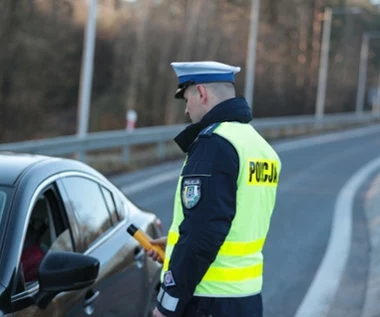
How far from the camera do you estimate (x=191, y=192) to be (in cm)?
292

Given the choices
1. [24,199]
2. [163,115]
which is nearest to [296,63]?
[163,115]

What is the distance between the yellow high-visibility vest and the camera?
9.97 feet

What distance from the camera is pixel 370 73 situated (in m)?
79.5

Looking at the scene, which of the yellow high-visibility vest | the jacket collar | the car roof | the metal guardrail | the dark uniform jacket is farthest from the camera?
the metal guardrail

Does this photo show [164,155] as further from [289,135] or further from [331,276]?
[289,135]

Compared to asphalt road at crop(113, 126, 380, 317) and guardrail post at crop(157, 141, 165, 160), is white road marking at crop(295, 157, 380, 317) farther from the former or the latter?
guardrail post at crop(157, 141, 165, 160)

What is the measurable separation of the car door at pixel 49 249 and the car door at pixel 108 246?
0.33ft

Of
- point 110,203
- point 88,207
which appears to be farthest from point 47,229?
point 110,203

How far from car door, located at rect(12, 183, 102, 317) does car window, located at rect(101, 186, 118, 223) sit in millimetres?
657

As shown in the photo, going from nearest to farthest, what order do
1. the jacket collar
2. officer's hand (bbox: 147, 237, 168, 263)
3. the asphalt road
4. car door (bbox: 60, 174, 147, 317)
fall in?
the jacket collar, officer's hand (bbox: 147, 237, 168, 263), car door (bbox: 60, 174, 147, 317), the asphalt road

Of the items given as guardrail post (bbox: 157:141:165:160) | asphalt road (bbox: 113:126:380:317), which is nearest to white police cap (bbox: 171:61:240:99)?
asphalt road (bbox: 113:126:380:317)

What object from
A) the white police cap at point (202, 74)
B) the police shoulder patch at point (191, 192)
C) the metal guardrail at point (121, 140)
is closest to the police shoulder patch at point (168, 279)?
the police shoulder patch at point (191, 192)

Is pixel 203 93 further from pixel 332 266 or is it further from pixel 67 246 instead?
pixel 332 266

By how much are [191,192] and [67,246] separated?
111cm
